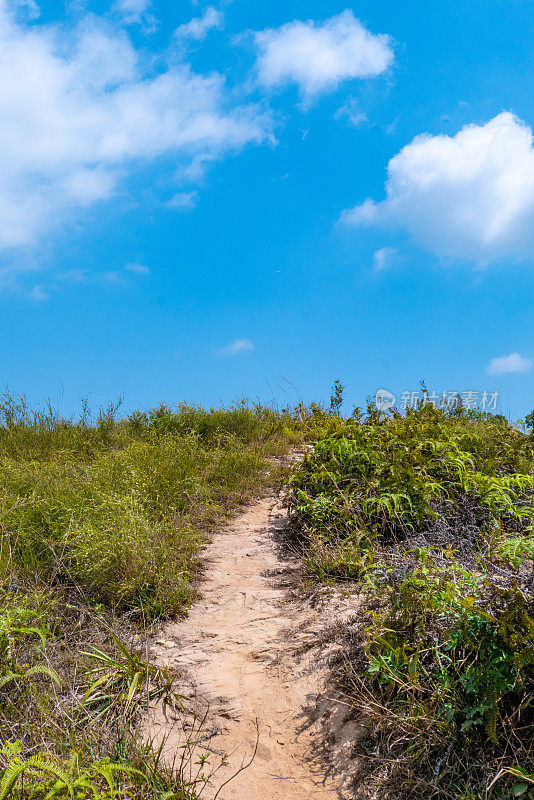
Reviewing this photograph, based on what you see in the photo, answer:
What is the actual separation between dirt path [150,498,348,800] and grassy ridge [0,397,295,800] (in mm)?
188

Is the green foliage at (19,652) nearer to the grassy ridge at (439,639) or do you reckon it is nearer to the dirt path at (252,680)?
the dirt path at (252,680)

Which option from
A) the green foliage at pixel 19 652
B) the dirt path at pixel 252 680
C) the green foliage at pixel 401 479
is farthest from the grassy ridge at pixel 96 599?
the green foliage at pixel 401 479

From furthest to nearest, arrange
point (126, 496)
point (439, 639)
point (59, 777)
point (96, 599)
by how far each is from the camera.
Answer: point (126, 496) → point (96, 599) → point (439, 639) → point (59, 777)

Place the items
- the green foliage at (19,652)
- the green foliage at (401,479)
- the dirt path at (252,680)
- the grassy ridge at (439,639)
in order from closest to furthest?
the grassy ridge at (439,639) → the dirt path at (252,680) → the green foliage at (19,652) → the green foliage at (401,479)

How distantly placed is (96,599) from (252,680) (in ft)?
5.11

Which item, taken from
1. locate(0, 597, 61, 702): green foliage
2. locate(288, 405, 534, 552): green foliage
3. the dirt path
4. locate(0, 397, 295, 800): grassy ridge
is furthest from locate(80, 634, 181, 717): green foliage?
locate(288, 405, 534, 552): green foliage

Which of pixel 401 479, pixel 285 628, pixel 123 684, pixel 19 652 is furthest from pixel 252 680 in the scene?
pixel 401 479

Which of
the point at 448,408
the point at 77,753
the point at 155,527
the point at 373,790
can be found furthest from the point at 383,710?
the point at 448,408

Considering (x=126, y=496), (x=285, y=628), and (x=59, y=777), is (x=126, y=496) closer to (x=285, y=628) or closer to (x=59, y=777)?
(x=285, y=628)

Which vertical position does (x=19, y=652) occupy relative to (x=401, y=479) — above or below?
below

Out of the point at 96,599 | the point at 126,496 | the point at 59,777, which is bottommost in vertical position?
the point at 59,777

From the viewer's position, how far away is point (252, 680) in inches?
143

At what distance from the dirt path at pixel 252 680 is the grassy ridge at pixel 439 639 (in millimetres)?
342

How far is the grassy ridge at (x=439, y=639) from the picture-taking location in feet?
8.35
